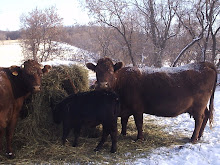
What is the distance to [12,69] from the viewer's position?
489 centimetres

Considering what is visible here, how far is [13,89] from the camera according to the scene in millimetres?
Answer: 4848

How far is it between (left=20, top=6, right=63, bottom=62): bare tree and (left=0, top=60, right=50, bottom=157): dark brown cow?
62.9 feet

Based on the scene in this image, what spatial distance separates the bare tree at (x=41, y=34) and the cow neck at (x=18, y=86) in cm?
1914

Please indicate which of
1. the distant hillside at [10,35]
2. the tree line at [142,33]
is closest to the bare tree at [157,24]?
the tree line at [142,33]

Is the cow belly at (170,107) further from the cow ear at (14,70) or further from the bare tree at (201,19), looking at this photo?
the bare tree at (201,19)

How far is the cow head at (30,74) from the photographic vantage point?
188 inches

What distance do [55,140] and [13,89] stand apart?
1697 mm

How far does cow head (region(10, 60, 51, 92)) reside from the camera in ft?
15.7

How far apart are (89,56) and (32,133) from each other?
54.6 ft

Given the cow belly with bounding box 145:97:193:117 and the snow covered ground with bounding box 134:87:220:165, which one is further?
the cow belly with bounding box 145:97:193:117

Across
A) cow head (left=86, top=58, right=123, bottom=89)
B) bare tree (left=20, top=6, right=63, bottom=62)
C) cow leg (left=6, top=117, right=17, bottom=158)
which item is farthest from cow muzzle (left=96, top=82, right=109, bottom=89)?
bare tree (left=20, top=6, right=63, bottom=62)

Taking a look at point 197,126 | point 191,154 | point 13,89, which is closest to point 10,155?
point 13,89

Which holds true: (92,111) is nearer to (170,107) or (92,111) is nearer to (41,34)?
(170,107)

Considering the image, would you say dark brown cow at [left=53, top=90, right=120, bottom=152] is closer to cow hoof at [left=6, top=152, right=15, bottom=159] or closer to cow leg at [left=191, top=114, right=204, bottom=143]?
cow hoof at [left=6, top=152, right=15, bottom=159]
